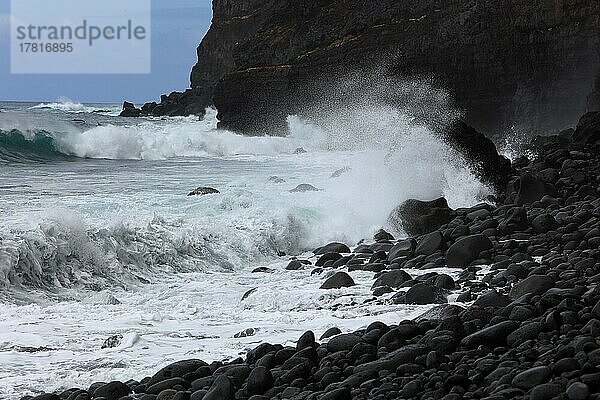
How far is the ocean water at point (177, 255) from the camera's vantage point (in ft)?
18.2

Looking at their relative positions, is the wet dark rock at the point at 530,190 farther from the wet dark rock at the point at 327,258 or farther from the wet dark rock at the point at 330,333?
the wet dark rock at the point at 330,333

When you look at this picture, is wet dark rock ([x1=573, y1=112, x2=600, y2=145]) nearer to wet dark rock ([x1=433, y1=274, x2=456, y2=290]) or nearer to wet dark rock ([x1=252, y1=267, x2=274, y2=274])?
wet dark rock ([x1=252, y1=267, x2=274, y2=274])

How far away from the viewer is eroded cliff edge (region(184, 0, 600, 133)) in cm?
2119

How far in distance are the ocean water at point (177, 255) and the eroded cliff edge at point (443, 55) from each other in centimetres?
703

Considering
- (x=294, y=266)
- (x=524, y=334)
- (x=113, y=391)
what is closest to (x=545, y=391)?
(x=524, y=334)

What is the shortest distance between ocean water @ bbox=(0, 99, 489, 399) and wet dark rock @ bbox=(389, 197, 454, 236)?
0.53ft

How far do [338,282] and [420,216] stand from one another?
9.13 ft

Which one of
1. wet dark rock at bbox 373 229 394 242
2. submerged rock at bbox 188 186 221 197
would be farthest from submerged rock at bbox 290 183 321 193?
wet dark rock at bbox 373 229 394 242

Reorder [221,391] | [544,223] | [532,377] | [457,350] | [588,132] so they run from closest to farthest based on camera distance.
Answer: [532,377]
[221,391]
[457,350]
[544,223]
[588,132]

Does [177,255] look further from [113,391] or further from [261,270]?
[113,391]

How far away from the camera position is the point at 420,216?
9.60 m

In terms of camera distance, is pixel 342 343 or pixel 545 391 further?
pixel 342 343

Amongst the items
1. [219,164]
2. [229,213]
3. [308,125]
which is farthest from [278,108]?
[229,213]

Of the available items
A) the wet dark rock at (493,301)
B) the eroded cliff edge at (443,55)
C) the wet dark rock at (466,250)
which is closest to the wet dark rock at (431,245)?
the wet dark rock at (466,250)
